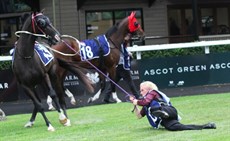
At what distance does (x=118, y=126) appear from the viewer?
31.9 feet

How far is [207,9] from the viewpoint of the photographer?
26375 millimetres

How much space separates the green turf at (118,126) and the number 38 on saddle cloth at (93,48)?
64.6 inches

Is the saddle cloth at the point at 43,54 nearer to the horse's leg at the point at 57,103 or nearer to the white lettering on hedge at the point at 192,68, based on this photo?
the horse's leg at the point at 57,103

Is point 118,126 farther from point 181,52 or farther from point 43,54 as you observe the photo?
point 181,52

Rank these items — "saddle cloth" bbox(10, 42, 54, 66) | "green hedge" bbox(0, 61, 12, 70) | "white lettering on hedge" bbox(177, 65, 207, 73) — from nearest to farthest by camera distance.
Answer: "saddle cloth" bbox(10, 42, 54, 66), "green hedge" bbox(0, 61, 12, 70), "white lettering on hedge" bbox(177, 65, 207, 73)

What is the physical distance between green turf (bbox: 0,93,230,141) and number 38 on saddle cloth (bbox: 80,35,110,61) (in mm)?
1640

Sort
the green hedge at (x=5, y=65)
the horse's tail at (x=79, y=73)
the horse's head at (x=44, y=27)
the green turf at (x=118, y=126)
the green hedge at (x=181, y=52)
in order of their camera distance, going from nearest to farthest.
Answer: the green turf at (x=118, y=126) < the horse's head at (x=44, y=27) < the horse's tail at (x=79, y=73) < the green hedge at (x=5, y=65) < the green hedge at (x=181, y=52)

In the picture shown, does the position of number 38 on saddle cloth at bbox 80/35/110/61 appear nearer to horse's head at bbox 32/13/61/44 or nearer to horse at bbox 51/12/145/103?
horse at bbox 51/12/145/103

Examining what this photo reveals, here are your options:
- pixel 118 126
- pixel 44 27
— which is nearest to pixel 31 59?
pixel 44 27

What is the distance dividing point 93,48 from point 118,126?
4993 millimetres

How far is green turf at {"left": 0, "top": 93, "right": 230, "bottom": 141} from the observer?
8.19m

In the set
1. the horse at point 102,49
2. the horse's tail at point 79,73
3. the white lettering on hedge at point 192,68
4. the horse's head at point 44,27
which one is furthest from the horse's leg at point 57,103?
the white lettering on hedge at point 192,68

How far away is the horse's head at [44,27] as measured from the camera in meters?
9.94

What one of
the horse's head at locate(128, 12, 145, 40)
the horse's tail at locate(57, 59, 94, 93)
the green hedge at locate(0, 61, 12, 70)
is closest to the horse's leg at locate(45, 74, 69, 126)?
the horse's tail at locate(57, 59, 94, 93)
